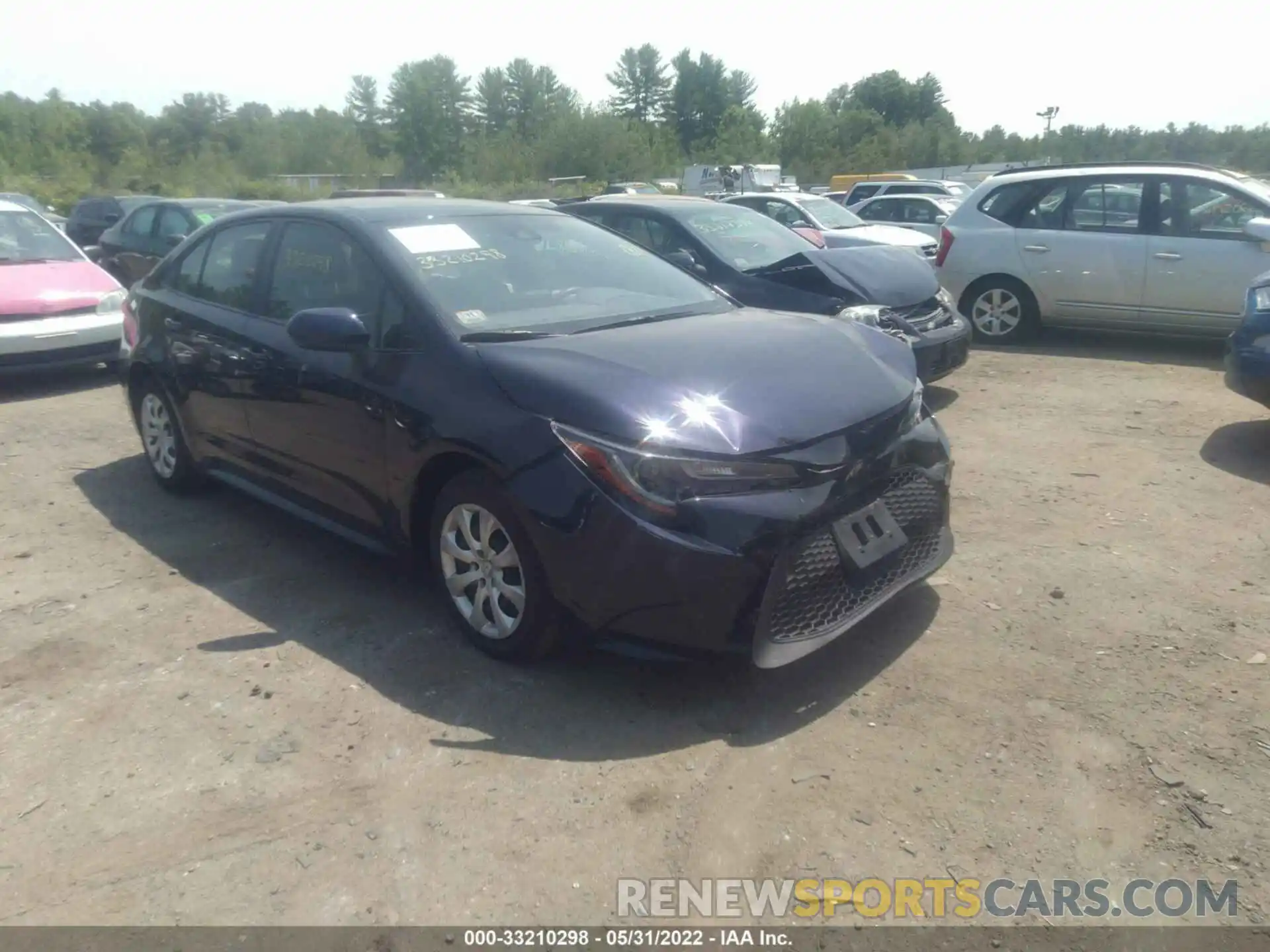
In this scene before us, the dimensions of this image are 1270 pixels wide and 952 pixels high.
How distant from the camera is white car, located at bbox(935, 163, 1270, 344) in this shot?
8719 mm

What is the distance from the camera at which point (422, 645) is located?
158 inches

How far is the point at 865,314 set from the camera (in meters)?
6.39

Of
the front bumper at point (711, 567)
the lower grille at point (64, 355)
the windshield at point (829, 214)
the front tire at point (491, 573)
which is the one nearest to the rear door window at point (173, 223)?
the lower grille at point (64, 355)

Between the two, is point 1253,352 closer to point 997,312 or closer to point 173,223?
point 997,312

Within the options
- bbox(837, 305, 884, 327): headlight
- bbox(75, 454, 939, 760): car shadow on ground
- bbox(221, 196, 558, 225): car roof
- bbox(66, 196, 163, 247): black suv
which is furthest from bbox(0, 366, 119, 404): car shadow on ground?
bbox(837, 305, 884, 327): headlight

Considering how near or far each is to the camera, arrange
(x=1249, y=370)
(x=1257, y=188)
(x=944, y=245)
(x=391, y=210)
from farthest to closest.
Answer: (x=944, y=245) < (x=1257, y=188) < (x=1249, y=370) < (x=391, y=210)

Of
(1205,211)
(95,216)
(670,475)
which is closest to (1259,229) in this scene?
(1205,211)

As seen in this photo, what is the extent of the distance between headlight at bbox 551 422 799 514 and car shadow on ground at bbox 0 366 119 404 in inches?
279

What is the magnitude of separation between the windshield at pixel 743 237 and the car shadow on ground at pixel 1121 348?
104 inches

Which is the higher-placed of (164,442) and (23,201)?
(23,201)

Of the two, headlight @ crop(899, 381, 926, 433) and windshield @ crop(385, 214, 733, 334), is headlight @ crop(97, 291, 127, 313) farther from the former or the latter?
headlight @ crop(899, 381, 926, 433)

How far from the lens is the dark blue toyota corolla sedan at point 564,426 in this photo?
3.26 m

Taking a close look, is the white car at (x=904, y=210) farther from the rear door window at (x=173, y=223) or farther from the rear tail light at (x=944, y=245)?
the rear door window at (x=173, y=223)

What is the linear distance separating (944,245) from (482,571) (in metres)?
7.42
